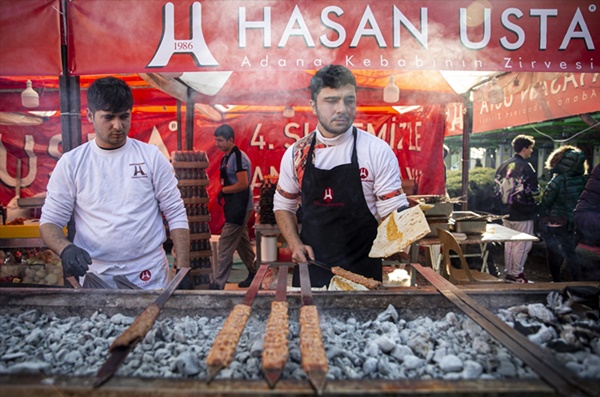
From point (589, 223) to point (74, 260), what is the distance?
172 inches

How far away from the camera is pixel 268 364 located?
3.95ft

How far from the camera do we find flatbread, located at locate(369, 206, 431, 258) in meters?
2.04

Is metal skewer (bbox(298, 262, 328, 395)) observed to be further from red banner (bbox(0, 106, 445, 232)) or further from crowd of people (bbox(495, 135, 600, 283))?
red banner (bbox(0, 106, 445, 232))

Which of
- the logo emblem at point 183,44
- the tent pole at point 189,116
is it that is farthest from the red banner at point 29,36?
the tent pole at point 189,116

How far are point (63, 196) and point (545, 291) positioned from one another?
105 inches

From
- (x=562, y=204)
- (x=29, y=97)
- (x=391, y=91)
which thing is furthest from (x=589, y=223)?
(x=29, y=97)

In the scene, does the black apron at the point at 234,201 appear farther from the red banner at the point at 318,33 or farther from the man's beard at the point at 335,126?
the man's beard at the point at 335,126

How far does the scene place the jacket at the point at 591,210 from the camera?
3809 millimetres

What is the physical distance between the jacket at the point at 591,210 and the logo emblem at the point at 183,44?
3.63 meters

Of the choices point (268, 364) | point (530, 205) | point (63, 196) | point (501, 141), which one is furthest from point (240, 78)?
point (501, 141)

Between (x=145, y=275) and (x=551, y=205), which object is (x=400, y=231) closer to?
(x=145, y=275)

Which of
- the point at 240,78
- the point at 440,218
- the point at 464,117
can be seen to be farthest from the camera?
the point at 464,117

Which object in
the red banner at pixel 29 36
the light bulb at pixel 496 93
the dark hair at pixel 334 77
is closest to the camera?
the dark hair at pixel 334 77

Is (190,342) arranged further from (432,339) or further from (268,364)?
(432,339)
